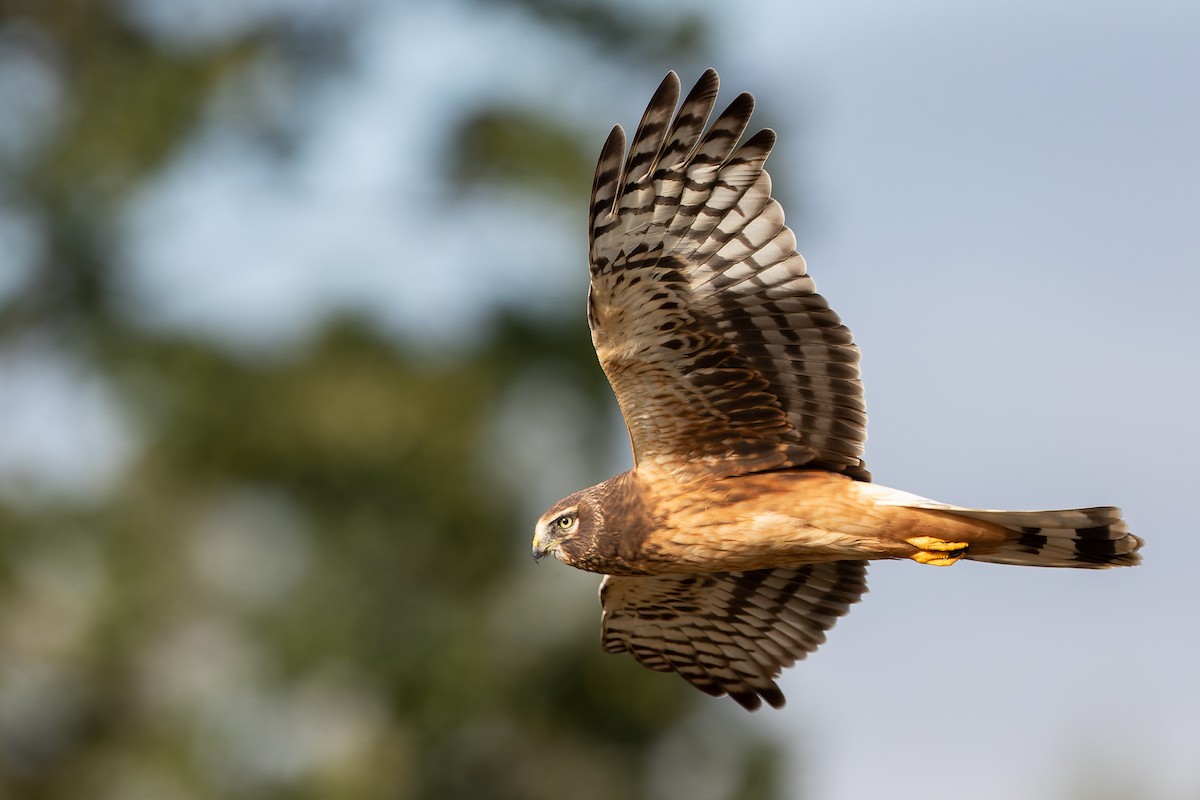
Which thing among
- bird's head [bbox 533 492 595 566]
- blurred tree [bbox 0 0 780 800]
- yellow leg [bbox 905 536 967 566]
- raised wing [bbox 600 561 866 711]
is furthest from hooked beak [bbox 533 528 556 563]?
blurred tree [bbox 0 0 780 800]

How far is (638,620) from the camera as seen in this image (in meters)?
7.33

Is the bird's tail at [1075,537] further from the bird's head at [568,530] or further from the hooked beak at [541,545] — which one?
the hooked beak at [541,545]

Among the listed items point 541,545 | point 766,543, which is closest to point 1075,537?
point 766,543

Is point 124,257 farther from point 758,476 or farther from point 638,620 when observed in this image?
point 758,476

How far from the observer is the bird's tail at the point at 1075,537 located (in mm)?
A: 5852

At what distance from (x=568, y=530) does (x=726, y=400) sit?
0.80 meters

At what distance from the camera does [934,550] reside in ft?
19.4

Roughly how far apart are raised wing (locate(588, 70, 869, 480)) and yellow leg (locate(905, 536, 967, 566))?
37cm

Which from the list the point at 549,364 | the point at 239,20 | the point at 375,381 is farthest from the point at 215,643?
the point at 239,20

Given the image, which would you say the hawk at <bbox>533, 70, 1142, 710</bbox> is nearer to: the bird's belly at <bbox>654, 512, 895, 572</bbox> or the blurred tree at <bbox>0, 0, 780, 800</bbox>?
the bird's belly at <bbox>654, 512, 895, 572</bbox>

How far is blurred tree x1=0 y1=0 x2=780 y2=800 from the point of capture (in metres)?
16.8

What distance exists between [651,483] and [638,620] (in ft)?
4.36

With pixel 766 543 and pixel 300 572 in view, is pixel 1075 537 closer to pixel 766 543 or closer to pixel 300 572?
pixel 766 543

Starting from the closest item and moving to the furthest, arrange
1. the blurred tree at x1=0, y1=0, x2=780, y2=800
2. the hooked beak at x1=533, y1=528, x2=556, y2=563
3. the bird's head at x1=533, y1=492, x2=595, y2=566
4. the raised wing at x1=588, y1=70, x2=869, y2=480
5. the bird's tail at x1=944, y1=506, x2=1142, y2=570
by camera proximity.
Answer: the raised wing at x1=588, y1=70, x2=869, y2=480 < the bird's tail at x1=944, y1=506, x2=1142, y2=570 < the bird's head at x1=533, y1=492, x2=595, y2=566 < the hooked beak at x1=533, y1=528, x2=556, y2=563 < the blurred tree at x1=0, y1=0, x2=780, y2=800
